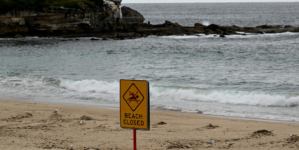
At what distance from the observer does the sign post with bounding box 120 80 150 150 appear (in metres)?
4.32

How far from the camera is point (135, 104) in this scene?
4.44 m

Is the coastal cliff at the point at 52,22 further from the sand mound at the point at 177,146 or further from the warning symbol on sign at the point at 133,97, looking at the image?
the warning symbol on sign at the point at 133,97

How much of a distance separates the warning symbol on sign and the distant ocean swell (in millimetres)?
7741

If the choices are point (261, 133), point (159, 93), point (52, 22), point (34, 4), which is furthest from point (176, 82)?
point (34, 4)

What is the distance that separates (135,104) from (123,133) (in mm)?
3419

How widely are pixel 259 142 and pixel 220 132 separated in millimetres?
1107

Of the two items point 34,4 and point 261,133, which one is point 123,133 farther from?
point 34,4

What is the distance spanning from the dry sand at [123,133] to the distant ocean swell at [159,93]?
3288mm

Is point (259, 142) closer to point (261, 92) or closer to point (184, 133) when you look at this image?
point (184, 133)

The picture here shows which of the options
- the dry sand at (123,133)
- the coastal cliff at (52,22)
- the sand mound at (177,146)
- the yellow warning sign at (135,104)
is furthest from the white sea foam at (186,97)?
the coastal cliff at (52,22)

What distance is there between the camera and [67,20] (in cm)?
5300

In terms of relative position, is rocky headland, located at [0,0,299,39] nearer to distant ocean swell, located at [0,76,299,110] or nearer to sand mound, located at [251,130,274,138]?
distant ocean swell, located at [0,76,299,110]

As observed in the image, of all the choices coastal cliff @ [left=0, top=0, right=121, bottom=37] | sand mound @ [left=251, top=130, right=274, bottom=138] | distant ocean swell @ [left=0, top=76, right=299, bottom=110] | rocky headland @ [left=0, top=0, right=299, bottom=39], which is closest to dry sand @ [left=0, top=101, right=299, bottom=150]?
sand mound @ [left=251, top=130, right=274, bottom=138]

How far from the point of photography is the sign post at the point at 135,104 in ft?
14.2
